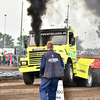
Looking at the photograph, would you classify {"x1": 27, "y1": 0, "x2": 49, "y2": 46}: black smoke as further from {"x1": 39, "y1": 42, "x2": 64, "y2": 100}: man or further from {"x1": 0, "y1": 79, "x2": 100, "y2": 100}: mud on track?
{"x1": 39, "y1": 42, "x2": 64, "y2": 100}: man

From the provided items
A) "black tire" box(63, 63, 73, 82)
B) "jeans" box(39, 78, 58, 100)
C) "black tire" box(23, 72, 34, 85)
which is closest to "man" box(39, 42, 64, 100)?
"jeans" box(39, 78, 58, 100)

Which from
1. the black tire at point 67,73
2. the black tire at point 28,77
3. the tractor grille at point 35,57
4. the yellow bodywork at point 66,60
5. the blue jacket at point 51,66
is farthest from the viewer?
the black tire at point 28,77

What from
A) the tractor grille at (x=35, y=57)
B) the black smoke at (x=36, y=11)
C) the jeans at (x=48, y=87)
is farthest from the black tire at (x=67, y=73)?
the jeans at (x=48, y=87)

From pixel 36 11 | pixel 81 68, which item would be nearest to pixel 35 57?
pixel 81 68

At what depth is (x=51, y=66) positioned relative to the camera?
6281 mm

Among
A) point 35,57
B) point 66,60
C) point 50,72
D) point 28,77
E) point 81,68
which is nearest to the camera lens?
point 50,72

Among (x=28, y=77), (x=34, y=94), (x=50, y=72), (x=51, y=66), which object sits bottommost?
(x=34, y=94)

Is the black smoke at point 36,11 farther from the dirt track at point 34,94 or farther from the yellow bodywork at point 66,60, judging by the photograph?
the dirt track at point 34,94

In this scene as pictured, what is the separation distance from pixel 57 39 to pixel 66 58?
108 centimetres

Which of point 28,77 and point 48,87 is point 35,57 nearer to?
point 28,77

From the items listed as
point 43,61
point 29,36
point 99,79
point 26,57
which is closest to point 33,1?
point 29,36

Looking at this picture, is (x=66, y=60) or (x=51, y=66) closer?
(x=51, y=66)

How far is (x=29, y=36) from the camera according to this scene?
42.5 ft

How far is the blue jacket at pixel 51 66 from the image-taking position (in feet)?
20.5
